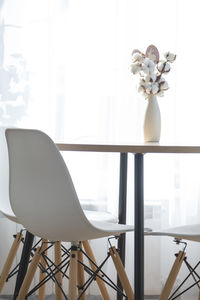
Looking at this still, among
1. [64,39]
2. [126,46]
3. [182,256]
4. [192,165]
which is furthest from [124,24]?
[182,256]

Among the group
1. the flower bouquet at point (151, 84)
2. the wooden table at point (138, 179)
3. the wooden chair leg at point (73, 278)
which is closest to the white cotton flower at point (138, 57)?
the flower bouquet at point (151, 84)

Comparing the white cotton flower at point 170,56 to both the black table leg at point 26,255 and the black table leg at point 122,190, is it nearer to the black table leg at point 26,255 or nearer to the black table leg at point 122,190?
the black table leg at point 122,190

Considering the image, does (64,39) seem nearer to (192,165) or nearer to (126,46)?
(126,46)

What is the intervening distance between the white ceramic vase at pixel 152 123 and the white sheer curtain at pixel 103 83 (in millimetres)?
604

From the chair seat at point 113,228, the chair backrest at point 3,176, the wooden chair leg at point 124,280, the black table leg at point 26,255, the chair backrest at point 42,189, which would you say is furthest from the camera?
the chair backrest at point 3,176

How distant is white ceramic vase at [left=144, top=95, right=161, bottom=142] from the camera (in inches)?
102

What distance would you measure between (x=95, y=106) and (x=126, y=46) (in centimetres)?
37

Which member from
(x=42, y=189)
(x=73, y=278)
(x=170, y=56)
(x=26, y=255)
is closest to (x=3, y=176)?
(x=26, y=255)

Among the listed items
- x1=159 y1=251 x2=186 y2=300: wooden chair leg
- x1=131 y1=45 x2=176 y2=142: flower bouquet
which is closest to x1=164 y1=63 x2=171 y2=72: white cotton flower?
x1=131 y1=45 x2=176 y2=142: flower bouquet

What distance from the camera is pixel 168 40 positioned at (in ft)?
10.5

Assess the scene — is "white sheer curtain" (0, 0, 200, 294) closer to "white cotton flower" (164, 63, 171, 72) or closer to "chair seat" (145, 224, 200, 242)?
"white cotton flower" (164, 63, 171, 72)

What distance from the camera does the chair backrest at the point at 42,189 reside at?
201 centimetres

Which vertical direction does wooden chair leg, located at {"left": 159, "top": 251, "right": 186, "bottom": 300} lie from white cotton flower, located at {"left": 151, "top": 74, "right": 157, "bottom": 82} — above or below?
below

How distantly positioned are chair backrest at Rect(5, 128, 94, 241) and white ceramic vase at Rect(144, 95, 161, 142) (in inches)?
26.9
